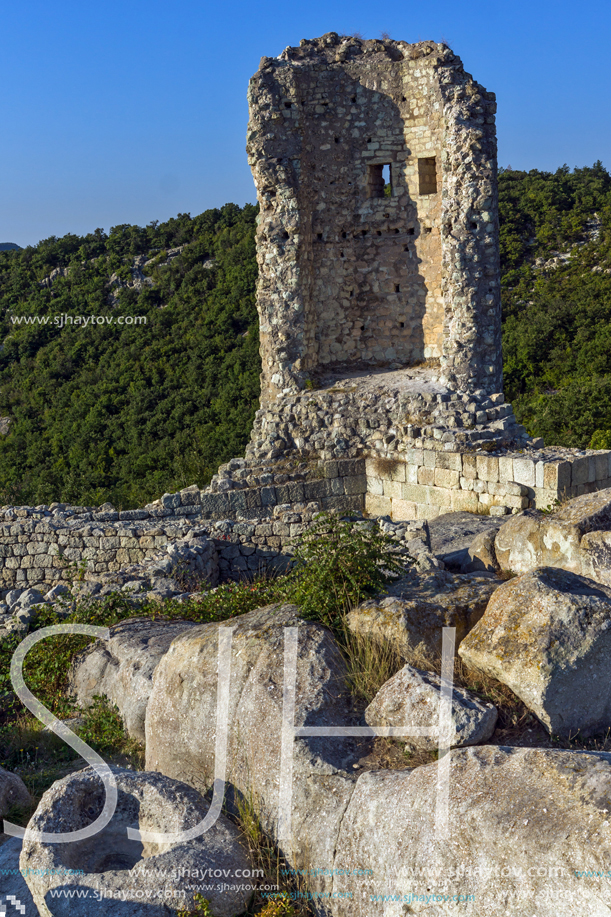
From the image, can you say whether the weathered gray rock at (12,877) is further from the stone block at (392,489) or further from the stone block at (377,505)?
the stone block at (377,505)

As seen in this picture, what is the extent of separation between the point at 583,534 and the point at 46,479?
54.5 feet

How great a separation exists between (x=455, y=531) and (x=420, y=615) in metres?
4.58

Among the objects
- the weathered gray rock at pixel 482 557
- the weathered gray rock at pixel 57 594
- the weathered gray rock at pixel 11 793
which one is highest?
the weathered gray rock at pixel 482 557

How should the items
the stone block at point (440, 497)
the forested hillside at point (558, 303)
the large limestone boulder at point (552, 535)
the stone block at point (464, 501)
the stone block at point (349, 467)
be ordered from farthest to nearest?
the forested hillside at point (558, 303) → the stone block at point (349, 467) → the stone block at point (440, 497) → the stone block at point (464, 501) → the large limestone boulder at point (552, 535)

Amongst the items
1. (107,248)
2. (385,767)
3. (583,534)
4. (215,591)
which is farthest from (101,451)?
(385,767)

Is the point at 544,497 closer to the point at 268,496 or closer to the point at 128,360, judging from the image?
the point at 268,496

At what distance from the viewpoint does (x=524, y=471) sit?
875 cm

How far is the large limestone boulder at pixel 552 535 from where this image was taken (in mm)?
5074

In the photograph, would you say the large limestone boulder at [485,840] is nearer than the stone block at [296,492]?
Yes

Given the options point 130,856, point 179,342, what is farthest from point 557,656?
point 179,342

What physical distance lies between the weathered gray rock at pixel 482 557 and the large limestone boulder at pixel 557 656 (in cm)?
240

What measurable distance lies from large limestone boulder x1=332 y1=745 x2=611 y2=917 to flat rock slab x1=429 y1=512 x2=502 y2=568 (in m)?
3.93

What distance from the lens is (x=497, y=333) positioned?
11234mm

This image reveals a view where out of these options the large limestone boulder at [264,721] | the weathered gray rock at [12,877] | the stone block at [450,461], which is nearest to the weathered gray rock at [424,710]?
the large limestone boulder at [264,721]
